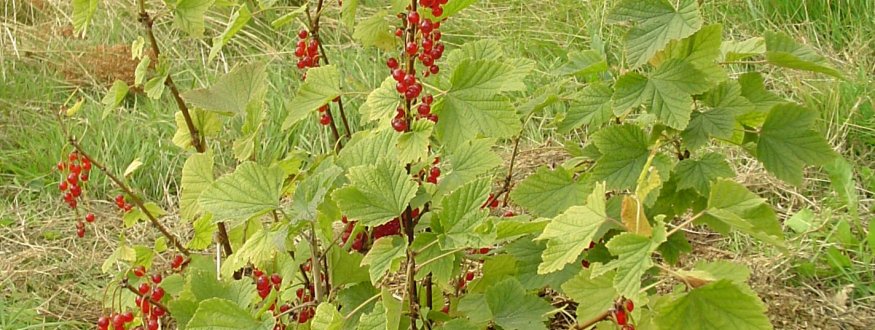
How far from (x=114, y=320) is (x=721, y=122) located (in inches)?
38.8

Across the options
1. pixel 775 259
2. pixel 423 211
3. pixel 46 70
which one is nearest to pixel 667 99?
pixel 423 211

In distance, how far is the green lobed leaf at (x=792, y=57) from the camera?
59.7 inches

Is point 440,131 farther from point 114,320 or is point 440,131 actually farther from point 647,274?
point 114,320

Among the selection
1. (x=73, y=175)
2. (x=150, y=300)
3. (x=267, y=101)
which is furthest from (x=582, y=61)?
(x=267, y=101)

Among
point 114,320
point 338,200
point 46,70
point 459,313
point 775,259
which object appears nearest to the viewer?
point 338,200

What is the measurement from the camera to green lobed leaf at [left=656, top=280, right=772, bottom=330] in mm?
1149

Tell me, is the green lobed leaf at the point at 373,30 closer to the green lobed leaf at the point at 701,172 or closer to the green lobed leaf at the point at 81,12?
the green lobed leaf at the point at 81,12

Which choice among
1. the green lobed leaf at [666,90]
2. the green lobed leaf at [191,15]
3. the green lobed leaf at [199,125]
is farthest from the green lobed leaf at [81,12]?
the green lobed leaf at [666,90]

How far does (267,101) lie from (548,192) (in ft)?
6.76

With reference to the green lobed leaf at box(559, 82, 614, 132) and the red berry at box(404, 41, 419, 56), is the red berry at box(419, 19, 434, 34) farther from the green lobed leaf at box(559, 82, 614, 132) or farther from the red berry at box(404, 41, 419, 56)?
the green lobed leaf at box(559, 82, 614, 132)

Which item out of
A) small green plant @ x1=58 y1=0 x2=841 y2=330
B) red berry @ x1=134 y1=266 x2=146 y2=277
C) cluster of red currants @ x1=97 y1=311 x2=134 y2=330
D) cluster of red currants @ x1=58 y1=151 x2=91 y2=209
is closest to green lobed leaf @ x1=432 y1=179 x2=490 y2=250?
small green plant @ x1=58 y1=0 x2=841 y2=330

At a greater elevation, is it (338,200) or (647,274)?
(338,200)

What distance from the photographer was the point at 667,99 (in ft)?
4.78

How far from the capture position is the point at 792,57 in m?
1.51
